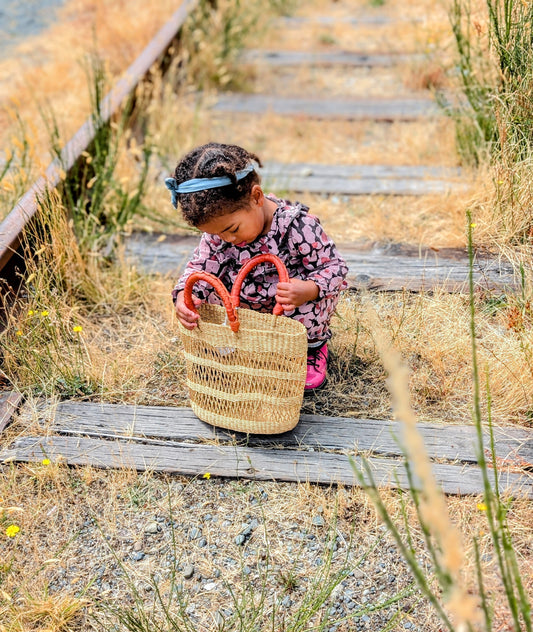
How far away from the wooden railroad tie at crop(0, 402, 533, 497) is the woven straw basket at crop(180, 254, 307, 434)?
3.7 inches

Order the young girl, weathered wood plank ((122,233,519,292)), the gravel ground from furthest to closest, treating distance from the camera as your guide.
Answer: weathered wood plank ((122,233,519,292)) < the young girl < the gravel ground

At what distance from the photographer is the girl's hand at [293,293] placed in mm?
2387

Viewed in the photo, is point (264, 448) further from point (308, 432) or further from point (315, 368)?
point (315, 368)

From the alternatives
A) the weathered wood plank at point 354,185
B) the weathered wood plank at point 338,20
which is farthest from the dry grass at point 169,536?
the weathered wood plank at point 338,20

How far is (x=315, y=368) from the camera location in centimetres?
279

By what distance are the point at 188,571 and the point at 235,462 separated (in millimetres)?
465

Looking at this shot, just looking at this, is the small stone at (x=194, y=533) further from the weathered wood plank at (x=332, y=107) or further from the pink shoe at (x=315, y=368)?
the weathered wood plank at (x=332, y=107)

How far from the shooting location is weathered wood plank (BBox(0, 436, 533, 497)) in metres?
2.36

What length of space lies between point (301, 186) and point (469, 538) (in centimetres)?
270

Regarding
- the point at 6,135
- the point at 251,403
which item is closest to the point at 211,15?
the point at 6,135

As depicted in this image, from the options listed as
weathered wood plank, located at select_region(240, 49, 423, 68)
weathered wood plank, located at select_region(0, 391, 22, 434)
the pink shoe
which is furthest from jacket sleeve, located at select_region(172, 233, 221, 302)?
weathered wood plank, located at select_region(240, 49, 423, 68)

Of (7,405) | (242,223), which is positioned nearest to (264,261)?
(242,223)

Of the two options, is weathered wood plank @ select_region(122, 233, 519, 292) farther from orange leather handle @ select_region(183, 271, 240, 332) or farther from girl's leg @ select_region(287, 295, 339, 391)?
orange leather handle @ select_region(183, 271, 240, 332)

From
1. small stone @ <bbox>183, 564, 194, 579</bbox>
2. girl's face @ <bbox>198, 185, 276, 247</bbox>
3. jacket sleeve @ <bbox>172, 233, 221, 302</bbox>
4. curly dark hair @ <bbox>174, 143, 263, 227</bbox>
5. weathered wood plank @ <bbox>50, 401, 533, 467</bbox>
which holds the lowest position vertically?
small stone @ <bbox>183, 564, 194, 579</bbox>
